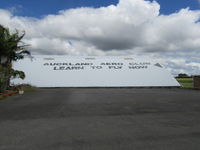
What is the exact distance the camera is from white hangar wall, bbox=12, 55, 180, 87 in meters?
24.7

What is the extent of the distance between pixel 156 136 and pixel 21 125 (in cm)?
390

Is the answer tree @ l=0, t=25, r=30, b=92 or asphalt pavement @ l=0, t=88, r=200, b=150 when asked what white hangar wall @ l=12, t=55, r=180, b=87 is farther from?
asphalt pavement @ l=0, t=88, r=200, b=150

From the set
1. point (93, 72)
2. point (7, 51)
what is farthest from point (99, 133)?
point (93, 72)

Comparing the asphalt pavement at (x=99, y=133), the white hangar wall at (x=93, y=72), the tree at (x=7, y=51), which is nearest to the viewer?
the asphalt pavement at (x=99, y=133)

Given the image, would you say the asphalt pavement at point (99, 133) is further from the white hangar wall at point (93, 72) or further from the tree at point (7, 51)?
the white hangar wall at point (93, 72)

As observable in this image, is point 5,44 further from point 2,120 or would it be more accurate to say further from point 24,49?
point 2,120

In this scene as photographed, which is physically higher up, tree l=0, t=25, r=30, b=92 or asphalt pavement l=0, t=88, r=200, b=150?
tree l=0, t=25, r=30, b=92

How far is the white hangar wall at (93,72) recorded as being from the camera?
24.7 m

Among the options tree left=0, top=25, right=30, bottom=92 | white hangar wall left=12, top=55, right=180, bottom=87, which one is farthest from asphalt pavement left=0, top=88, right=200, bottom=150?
white hangar wall left=12, top=55, right=180, bottom=87

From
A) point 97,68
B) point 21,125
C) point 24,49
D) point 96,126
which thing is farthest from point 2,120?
point 97,68

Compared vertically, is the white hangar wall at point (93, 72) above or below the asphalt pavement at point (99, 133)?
above

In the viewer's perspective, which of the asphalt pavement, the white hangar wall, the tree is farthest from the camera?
the white hangar wall

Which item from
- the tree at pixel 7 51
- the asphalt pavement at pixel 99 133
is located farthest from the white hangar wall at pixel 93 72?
the asphalt pavement at pixel 99 133

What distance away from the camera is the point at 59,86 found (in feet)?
79.7
